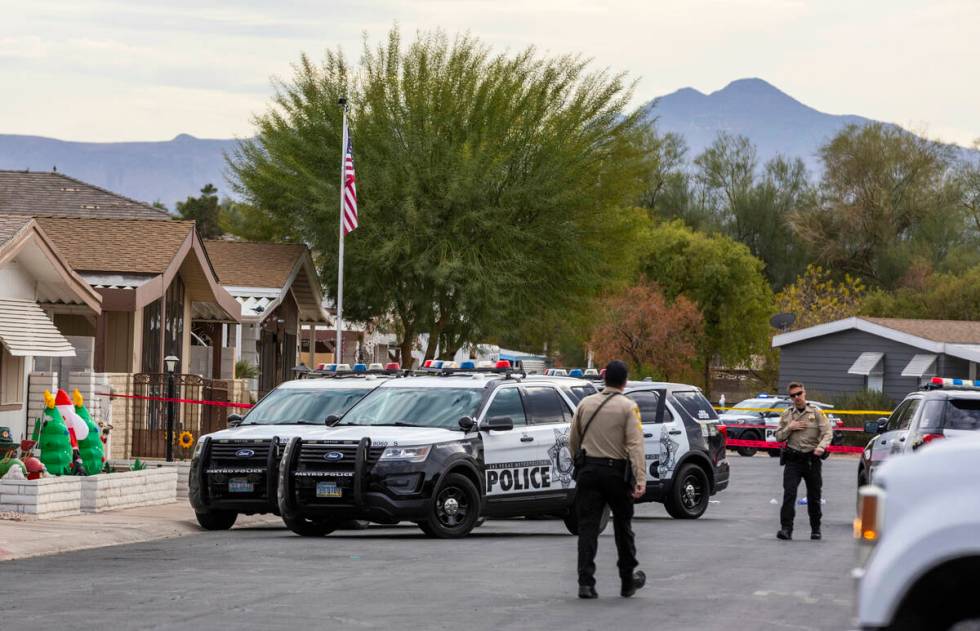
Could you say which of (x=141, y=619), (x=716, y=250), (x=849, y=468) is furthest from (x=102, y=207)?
(x=716, y=250)

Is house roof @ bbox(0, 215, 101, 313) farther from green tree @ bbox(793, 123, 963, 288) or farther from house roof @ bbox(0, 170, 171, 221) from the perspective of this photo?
green tree @ bbox(793, 123, 963, 288)

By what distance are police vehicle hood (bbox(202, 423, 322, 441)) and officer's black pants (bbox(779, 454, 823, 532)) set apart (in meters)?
5.61

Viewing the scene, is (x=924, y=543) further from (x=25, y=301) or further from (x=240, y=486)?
(x=25, y=301)

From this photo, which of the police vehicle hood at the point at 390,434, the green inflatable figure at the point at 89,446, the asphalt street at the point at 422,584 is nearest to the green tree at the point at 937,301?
the asphalt street at the point at 422,584

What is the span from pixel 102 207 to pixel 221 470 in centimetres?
2109

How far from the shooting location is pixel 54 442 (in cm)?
2048

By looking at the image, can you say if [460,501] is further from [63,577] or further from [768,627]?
[768,627]

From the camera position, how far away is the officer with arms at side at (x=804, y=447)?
1980cm

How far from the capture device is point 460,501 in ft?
62.5

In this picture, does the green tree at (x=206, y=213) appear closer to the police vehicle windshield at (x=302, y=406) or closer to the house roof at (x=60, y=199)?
the house roof at (x=60, y=199)

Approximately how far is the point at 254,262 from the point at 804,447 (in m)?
20.6

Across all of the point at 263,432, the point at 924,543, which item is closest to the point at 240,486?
the point at 263,432

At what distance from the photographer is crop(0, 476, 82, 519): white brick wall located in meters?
19.2

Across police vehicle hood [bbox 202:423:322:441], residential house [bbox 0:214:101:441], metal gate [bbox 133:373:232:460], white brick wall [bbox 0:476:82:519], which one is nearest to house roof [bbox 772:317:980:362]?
metal gate [bbox 133:373:232:460]
